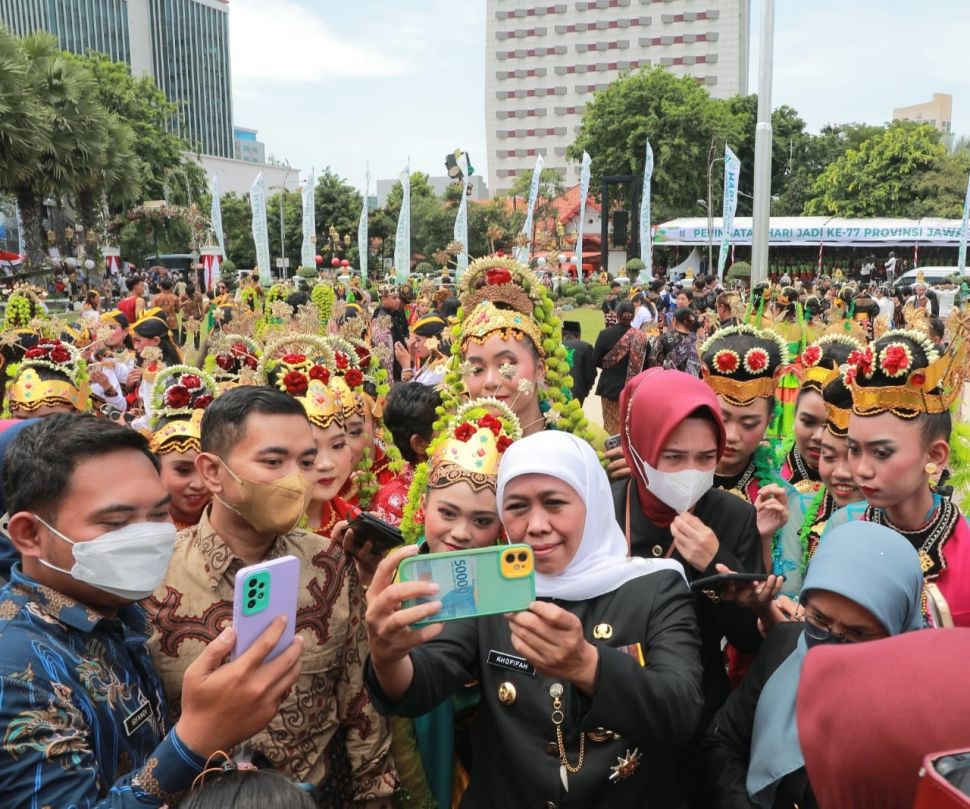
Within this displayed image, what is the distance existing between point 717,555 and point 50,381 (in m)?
4.03

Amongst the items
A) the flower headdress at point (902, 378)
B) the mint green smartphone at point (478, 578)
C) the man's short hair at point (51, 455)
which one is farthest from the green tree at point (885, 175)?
the man's short hair at point (51, 455)

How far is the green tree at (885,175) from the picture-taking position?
41.4 m

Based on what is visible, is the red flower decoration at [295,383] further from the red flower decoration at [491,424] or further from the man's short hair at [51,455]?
the man's short hair at [51,455]

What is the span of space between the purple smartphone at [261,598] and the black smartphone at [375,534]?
60cm

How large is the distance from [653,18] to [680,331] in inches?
3227

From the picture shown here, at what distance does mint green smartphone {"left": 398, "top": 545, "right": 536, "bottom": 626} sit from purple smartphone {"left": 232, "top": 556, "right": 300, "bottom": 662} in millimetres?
272

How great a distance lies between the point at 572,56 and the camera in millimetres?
84375

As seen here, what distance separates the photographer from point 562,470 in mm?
2082

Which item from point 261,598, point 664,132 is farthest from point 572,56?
point 261,598

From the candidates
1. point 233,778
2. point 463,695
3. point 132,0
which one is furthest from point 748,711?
point 132,0

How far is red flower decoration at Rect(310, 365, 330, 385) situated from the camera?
3934mm

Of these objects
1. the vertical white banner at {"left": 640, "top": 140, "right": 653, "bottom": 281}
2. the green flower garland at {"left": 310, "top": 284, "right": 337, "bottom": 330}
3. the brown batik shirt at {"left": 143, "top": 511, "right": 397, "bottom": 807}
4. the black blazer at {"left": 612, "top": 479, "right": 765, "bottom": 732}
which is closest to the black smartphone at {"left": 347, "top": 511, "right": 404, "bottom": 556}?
the brown batik shirt at {"left": 143, "top": 511, "right": 397, "bottom": 807}

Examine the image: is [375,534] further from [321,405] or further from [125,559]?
[321,405]

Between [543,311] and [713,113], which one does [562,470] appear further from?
[713,113]
